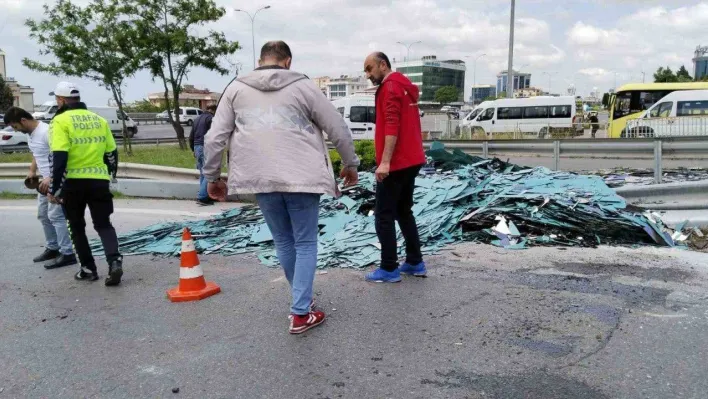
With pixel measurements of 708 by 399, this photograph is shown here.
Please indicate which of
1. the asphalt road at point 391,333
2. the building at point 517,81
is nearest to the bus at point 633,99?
the asphalt road at point 391,333

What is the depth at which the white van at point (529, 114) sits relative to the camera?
3089cm

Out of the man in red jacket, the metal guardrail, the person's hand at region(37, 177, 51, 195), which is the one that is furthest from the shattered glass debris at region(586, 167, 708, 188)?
the metal guardrail

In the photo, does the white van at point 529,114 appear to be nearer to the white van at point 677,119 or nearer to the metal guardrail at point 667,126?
the white van at point 677,119

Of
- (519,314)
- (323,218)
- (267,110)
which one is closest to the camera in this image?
(267,110)

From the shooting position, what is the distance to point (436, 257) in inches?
213

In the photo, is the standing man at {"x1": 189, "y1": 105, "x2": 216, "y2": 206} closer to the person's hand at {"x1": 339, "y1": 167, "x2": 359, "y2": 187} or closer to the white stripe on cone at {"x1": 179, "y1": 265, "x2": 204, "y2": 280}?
the white stripe on cone at {"x1": 179, "y1": 265, "x2": 204, "y2": 280}

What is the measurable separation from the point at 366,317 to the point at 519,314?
106 centimetres

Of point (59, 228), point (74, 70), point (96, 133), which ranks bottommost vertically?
point (59, 228)

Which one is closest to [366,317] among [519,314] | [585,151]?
[519,314]

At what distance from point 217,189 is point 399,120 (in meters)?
1.52

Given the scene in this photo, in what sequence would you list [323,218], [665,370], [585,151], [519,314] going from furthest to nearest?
[585,151] < [323,218] < [519,314] < [665,370]

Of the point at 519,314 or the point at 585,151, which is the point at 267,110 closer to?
the point at 519,314

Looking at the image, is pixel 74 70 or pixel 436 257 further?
pixel 74 70

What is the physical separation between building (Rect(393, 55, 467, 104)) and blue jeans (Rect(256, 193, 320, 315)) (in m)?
114
